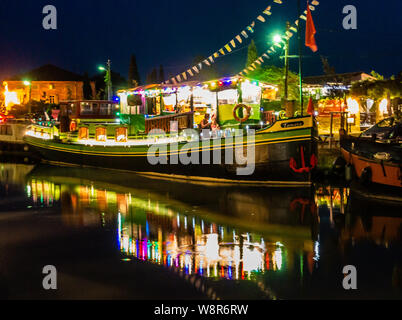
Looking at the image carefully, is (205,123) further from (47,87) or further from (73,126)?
(47,87)

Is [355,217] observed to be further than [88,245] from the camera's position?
Yes

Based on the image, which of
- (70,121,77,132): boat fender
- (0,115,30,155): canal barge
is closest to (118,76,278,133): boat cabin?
(70,121,77,132): boat fender

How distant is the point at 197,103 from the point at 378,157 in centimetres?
973

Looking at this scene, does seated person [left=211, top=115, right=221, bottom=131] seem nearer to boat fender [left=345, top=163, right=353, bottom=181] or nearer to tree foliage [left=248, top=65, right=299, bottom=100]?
boat fender [left=345, top=163, right=353, bottom=181]

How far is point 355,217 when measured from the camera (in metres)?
12.7

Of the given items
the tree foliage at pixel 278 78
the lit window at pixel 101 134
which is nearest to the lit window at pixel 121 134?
the lit window at pixel 101 134

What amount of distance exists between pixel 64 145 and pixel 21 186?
828 centimetres

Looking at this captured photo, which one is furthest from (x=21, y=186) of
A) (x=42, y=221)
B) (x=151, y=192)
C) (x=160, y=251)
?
(x=160, y=251)

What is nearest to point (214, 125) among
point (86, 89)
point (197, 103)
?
point (197, 103)

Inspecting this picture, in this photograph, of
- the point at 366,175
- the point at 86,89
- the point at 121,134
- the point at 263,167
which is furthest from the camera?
the point at 86,89

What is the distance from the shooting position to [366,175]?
604 inches

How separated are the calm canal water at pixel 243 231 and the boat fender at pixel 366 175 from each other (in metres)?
0.61

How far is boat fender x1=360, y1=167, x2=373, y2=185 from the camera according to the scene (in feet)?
50.1
